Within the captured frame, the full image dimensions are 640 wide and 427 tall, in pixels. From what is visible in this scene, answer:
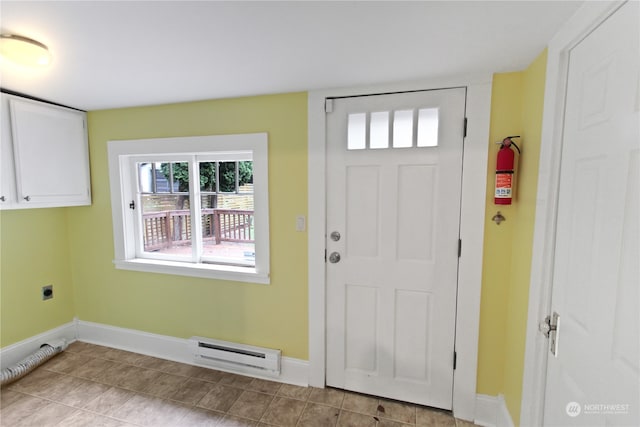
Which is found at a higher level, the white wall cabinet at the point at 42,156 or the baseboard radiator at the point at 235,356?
the white wall cabinet at the point at 42,156

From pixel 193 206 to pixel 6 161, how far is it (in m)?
1.24

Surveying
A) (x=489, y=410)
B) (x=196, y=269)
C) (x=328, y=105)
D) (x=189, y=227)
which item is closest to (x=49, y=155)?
(x=189, y=227)

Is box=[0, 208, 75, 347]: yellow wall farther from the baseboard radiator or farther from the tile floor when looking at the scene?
the baseboard radiator

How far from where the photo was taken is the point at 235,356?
6.97ft

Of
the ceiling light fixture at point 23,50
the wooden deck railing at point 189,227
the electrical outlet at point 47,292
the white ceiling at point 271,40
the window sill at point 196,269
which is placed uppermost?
the white ceiling at point 271,40

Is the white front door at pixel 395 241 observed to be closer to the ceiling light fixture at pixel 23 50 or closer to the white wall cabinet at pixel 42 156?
the ceiling light fixture at pixel 23 50

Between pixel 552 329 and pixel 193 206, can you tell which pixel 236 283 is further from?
pixel 552 329

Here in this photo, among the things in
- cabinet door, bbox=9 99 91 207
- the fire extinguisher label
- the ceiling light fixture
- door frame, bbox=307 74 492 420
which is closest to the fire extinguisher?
the fire extinguisher label

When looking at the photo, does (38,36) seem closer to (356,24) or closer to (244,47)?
(244,47)

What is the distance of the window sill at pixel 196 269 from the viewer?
210cm

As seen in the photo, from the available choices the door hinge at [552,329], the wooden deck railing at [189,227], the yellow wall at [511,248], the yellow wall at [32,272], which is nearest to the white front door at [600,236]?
the door hinge at [552,329]

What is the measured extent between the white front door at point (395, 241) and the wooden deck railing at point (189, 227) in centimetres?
79

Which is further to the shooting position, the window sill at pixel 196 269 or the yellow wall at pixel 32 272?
the yellow wall at pixel 32 272

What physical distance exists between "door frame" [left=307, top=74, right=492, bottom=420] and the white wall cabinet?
2049 mm
